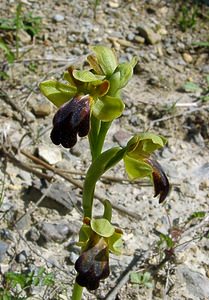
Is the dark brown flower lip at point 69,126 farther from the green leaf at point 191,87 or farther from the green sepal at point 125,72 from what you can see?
the green leaf at point 191,87

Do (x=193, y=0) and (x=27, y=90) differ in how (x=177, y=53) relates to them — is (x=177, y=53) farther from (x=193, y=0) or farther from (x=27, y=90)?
(x=27, y=90)

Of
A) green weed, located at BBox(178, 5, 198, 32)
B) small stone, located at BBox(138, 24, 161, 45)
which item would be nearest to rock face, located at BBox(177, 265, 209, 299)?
small stone, located at BBox(138, 24, 161, 45)

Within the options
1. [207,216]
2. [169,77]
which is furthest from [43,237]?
[169,77]

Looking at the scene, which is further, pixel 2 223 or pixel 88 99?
pixel 2 223

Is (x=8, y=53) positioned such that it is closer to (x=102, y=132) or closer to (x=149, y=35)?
(x=149, y=35)

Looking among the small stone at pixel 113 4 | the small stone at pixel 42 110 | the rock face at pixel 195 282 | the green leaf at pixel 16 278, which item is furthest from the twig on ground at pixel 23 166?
the small stone at pixel 113 4
